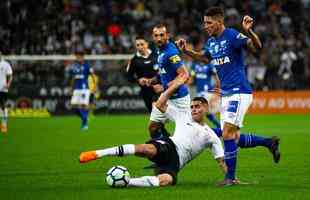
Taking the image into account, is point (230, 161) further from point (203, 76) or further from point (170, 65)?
point (203, 76)

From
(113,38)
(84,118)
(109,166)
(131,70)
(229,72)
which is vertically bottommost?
(84,118)

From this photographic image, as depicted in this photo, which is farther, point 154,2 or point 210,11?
point 154,2

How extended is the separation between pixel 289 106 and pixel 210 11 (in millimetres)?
23879

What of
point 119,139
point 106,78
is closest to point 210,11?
point 119,139

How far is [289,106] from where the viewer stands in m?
35.0

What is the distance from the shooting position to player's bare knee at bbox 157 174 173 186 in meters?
11.0

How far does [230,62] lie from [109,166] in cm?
383

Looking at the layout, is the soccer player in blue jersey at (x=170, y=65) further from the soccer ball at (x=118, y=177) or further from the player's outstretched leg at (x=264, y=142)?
the soccer ball at (x=118, y=177)

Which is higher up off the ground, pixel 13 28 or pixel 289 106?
pixel 13 28

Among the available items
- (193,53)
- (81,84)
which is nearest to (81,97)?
(81,84)

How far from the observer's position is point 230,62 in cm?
1172

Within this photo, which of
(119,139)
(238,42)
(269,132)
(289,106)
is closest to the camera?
(238,42)

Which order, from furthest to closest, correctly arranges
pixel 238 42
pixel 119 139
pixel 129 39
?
pixel 129 39 < pixel 119 139 < pixel 238 42

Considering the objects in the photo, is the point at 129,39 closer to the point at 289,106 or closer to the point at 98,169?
the point at 289,106
